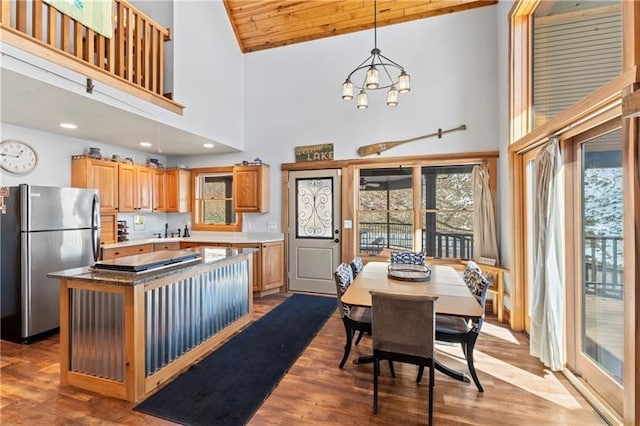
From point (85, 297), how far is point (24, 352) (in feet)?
4.74

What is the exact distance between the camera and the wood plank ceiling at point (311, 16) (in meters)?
4.23

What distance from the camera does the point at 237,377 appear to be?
2.39m

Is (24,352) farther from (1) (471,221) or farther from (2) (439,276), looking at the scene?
(1) (471,221)

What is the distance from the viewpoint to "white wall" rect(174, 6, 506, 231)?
4070 mm

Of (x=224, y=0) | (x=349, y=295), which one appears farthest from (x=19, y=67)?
(x=224, y=0)

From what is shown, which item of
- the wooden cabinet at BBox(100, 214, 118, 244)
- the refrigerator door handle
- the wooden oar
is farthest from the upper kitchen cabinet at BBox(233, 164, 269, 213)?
the refrigerator door handle

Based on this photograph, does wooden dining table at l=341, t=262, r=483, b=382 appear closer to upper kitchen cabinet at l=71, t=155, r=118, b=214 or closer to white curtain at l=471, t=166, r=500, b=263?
white curtain at l=471, t=166, r=500, b=263

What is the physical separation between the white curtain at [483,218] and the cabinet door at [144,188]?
507 cm

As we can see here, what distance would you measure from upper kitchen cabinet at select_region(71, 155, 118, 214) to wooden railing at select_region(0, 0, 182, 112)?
147cm

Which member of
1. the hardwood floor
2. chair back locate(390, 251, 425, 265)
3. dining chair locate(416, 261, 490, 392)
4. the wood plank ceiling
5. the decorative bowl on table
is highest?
the wood plank ceiling

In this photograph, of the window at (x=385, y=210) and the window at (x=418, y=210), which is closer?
the window at (x=418, y=210)

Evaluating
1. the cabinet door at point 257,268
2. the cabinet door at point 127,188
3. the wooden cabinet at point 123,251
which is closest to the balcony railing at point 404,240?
the cabinet door at point 257,268

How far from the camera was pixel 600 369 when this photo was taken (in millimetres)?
2102

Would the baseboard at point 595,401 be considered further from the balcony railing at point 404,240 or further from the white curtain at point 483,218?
the balcony railing at point 404,240
